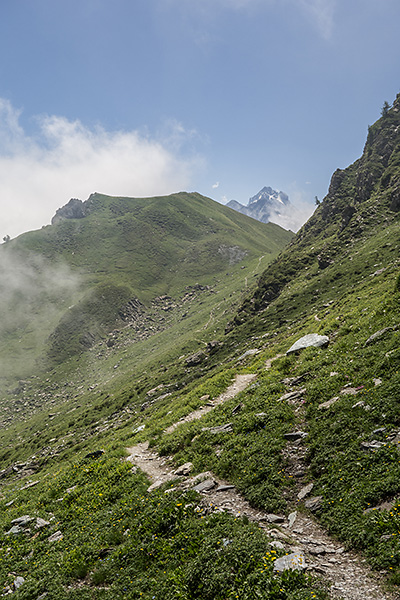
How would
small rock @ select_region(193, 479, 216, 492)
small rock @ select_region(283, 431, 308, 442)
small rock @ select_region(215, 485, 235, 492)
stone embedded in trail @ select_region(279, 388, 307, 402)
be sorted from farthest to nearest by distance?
stone embedded in trail @ select_region(279, 388, 307, 402) → small rock @ select_region(283, 431, 308, 442) → small rock @ select_region(193, 479, 216, 492) → small rock @ select_region(215, 485, 235, 492)

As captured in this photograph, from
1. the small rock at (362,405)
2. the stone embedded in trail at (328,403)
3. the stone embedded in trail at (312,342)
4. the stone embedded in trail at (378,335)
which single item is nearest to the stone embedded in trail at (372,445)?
the small rock at (362,405)

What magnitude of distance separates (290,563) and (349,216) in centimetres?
12688

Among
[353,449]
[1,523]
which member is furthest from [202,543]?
[1,523]

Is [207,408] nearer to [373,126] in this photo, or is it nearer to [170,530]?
[170,530]

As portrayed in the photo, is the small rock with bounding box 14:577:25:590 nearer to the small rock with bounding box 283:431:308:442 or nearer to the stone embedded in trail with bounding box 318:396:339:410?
the small rock with bounding box 283:431:308:442

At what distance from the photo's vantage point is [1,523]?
16.6 meters

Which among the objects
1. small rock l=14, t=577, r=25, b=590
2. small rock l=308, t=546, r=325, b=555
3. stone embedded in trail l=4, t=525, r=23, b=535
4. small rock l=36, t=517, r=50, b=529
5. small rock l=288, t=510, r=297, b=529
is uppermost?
stone embedded in trail l=4, t=525, r=23, b=535

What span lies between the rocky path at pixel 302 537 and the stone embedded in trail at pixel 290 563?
0.63ft

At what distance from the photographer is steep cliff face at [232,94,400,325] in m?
100

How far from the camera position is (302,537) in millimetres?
9164

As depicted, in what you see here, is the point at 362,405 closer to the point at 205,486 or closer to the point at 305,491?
the point at 305,491

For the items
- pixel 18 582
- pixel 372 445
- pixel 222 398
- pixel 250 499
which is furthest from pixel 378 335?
pixel 18 582

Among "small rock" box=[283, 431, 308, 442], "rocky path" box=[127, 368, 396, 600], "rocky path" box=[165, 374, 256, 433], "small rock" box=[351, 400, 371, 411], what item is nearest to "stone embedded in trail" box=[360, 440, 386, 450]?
"small rock" box=[351, 400, 371, 411]

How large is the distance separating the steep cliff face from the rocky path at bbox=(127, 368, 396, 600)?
80157 mm
